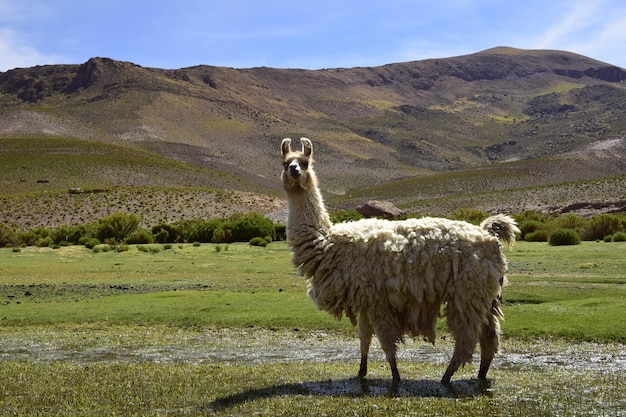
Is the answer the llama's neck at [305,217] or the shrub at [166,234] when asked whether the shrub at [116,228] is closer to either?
the shrub at [166,234]

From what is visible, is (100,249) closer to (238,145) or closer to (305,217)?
(305,217)

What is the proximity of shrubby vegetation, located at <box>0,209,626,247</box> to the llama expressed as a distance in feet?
67.3

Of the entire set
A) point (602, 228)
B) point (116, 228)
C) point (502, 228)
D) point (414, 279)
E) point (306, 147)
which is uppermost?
point (306, 147)

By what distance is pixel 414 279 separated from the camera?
8.61m

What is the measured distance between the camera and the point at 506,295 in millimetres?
14844

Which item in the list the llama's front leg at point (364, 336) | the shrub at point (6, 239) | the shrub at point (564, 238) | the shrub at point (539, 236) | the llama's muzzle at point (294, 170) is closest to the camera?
the llama's front leg at point (364, 336)

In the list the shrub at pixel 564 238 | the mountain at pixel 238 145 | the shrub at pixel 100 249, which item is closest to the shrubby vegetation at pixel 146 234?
the shrub at pixel 100 249

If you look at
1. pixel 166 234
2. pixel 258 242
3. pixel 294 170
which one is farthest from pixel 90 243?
pixel 294 170

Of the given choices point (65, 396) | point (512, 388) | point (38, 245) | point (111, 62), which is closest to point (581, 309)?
point (512, 388)

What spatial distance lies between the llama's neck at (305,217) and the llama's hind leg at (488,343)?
2.44 meters

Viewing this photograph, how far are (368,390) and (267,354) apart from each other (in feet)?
9.27

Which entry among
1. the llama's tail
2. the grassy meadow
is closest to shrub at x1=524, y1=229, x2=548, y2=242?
the grassy meadow

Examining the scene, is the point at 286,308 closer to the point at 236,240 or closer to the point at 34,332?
the point at 34,332

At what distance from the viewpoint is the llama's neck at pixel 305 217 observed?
9.37 meters
